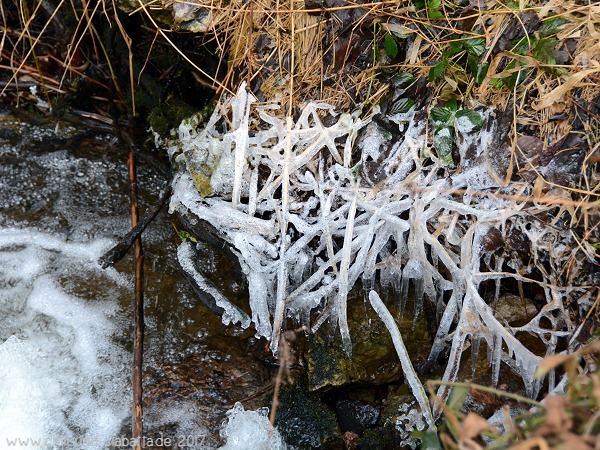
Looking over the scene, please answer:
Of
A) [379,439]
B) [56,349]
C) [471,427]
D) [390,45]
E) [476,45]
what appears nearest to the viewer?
[471,427]

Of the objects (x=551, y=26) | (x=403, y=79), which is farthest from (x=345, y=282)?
(x=551, y=26)

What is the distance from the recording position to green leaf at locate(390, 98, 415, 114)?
8.45ft

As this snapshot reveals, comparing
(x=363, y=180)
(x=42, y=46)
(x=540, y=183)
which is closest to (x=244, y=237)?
(x=363, y=180)

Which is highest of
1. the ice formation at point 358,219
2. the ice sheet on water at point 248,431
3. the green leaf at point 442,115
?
the green leaf at point 442,115

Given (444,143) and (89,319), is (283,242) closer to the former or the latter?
(444,143)

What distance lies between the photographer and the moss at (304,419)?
2.70m

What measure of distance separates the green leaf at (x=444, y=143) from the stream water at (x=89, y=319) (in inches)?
52.7

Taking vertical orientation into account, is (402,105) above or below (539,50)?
below

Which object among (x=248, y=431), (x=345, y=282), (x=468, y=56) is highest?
(x=468, y=56)

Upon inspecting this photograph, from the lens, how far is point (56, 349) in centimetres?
295

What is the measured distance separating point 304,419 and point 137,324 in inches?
39.7

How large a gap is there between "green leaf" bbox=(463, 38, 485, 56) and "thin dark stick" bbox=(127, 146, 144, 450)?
1.99 m

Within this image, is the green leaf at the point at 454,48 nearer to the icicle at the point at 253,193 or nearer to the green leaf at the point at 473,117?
the green leaf at the point at 473,117

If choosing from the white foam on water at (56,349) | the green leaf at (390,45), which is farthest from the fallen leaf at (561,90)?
the white foam on water at (56,349)
